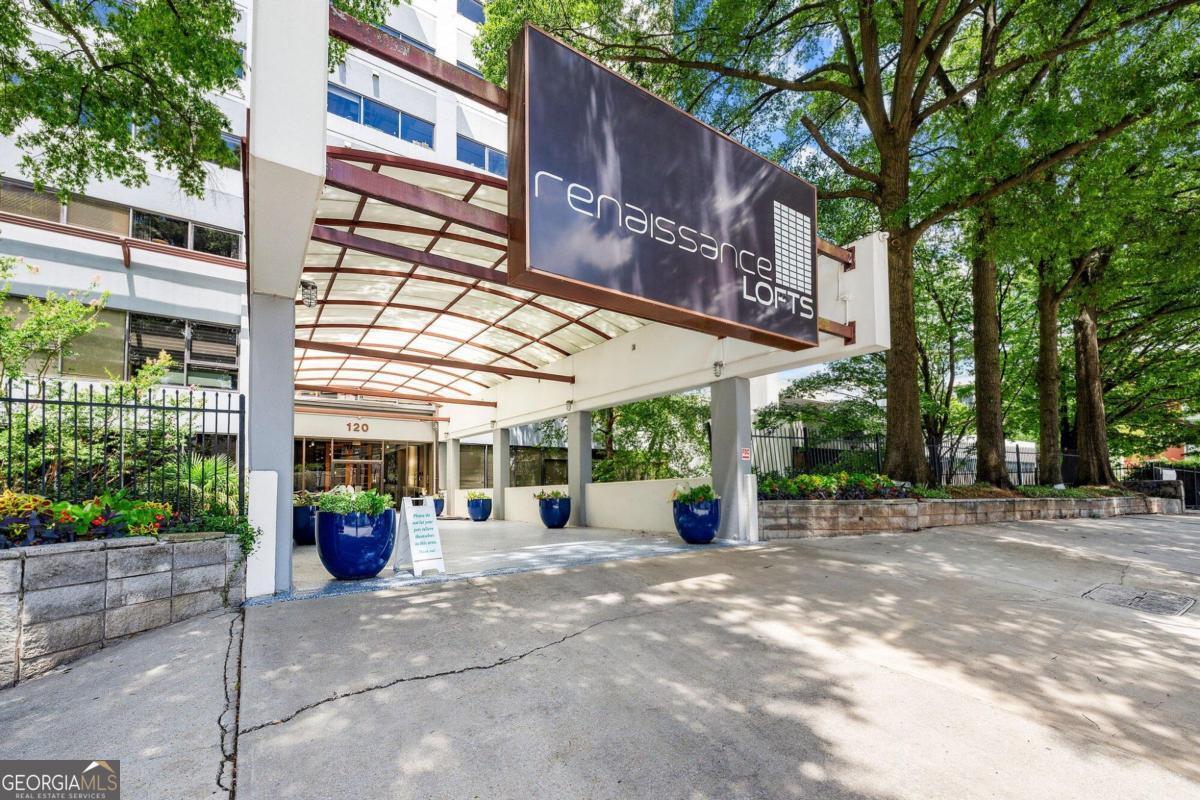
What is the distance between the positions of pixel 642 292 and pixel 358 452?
52.0ft

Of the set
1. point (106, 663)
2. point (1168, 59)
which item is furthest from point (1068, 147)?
point (106, 663)

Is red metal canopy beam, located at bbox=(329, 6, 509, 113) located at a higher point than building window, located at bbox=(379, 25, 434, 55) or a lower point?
lower

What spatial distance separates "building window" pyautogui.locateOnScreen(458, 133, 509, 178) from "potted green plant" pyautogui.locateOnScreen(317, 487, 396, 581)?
1564cm

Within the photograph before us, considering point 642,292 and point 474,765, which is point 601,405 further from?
point 474,765

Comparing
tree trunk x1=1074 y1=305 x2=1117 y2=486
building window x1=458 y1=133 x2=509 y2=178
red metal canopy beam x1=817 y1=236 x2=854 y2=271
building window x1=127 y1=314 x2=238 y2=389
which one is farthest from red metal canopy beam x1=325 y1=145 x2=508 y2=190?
tree trunk x1=1074 y1=305 x2=1117 y2=486

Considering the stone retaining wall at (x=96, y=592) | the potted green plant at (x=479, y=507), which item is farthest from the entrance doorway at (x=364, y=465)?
the stone retaining wall at (x=96, y=592)

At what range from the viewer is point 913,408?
10.7 metres

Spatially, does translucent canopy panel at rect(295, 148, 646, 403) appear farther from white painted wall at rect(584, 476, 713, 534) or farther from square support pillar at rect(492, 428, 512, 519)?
white painted wall at rect(584, 476, 713, 534)

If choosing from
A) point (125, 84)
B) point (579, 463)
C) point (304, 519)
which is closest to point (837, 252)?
point (579, 463)

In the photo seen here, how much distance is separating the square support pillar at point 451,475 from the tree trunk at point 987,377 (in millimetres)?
14531

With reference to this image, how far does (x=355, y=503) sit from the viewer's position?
6.23m

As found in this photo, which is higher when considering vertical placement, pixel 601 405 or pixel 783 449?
pixel 601 405

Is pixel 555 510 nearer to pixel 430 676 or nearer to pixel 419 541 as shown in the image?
pixel 419 541

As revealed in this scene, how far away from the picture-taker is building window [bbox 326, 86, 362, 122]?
659 inches
